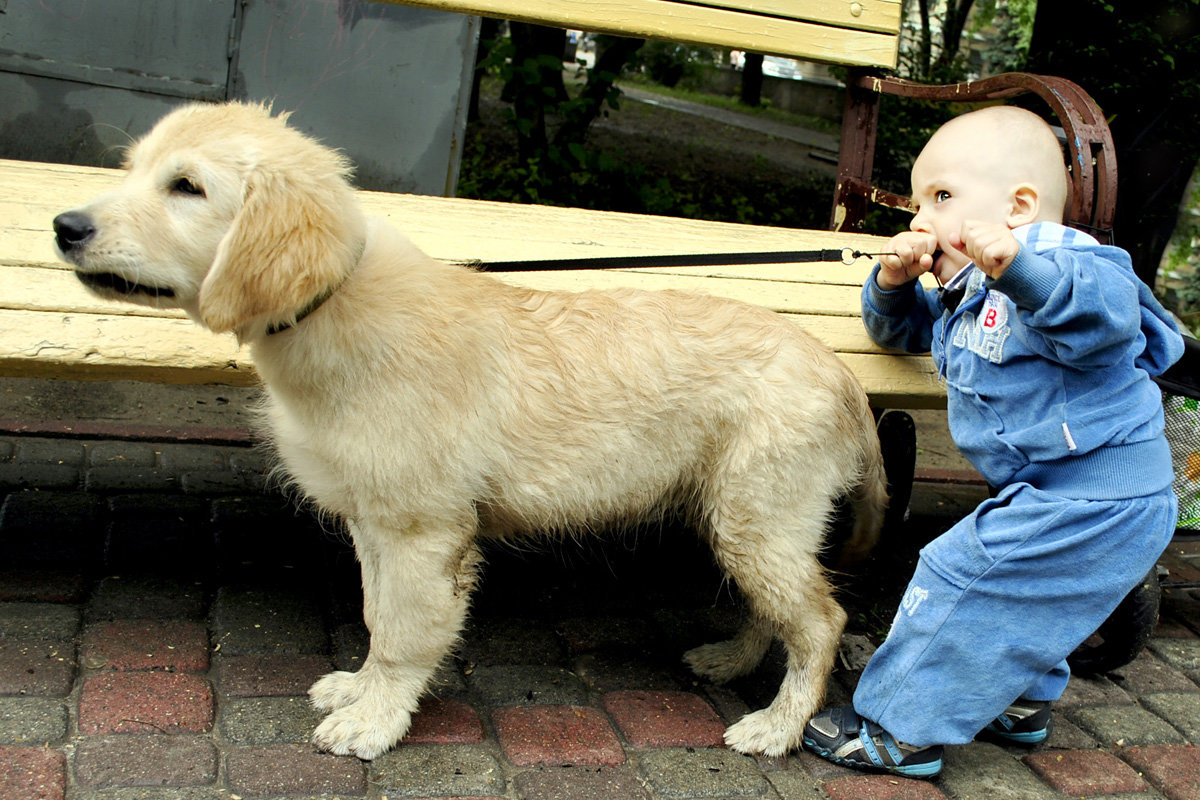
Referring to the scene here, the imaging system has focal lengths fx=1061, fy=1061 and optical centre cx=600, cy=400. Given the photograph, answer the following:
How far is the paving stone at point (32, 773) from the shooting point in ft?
7.71

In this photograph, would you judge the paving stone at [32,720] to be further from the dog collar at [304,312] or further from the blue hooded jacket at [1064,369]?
the blue hooded jacket at [1064,369]

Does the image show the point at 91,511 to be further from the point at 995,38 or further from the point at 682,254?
the point at 995,38

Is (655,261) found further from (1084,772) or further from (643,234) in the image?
(1084,772)

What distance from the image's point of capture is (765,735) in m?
2.99

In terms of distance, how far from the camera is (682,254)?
3660 mm

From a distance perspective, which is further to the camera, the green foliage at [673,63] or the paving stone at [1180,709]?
the green foliage at [673,63]

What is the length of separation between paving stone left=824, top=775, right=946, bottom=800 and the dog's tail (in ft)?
2.37

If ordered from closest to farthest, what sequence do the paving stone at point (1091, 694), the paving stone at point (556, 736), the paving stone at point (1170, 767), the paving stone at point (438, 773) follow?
the paving stone at point (438, 773) < the paving stone at point (556, 736) < the paving stone at point (1170, 767) < the paving stone at point (1091, 694)

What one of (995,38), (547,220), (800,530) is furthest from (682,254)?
(995,38)

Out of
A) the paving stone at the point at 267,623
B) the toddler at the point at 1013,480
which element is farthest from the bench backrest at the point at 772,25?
the paving stone at the point at 267,623

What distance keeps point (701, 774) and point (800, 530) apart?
71cm

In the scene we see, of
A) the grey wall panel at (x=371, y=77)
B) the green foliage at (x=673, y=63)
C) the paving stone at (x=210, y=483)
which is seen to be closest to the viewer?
the paving stone at (x=210, y=483)

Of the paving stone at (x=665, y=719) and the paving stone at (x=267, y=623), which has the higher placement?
the paving stone at (x=267, y=623)

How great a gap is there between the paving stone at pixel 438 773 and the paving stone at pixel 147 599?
3.07 feet
